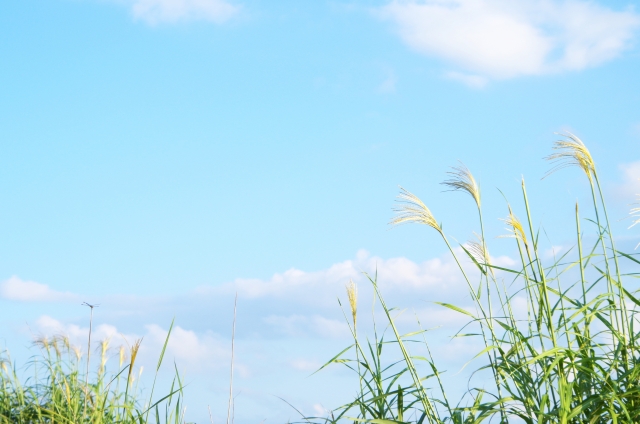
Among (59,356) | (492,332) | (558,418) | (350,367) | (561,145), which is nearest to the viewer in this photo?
(558,418)

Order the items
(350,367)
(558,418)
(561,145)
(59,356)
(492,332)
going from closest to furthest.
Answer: (558,418) < (492,332) < (561,145) < (350,367) < (59,356)

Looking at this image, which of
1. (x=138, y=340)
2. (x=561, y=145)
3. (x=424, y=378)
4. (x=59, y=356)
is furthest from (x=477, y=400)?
(x=59, y=356)

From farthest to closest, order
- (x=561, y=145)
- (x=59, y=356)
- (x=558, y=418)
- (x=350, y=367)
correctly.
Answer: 1. (x=59, y=356)
2. (x=350, y=367)
3. (x=561, y=145)
4. (x=558, y=418)

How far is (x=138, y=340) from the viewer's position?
325 cm

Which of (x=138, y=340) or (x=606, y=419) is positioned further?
(x=138, y=340)

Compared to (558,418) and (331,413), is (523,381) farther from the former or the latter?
(331,413)

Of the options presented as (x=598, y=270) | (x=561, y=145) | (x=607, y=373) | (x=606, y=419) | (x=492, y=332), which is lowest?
(x=606, y=419)

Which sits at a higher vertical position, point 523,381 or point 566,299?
point 566,299

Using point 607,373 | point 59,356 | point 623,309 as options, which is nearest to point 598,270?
point 623,309

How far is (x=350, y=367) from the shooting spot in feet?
10.9

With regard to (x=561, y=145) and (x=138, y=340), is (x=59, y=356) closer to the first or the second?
(x=138, y=340)

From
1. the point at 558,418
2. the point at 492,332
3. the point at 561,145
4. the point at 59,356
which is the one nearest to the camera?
the point at 558,418

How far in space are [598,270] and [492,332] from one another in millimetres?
584

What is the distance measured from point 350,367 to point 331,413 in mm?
260
